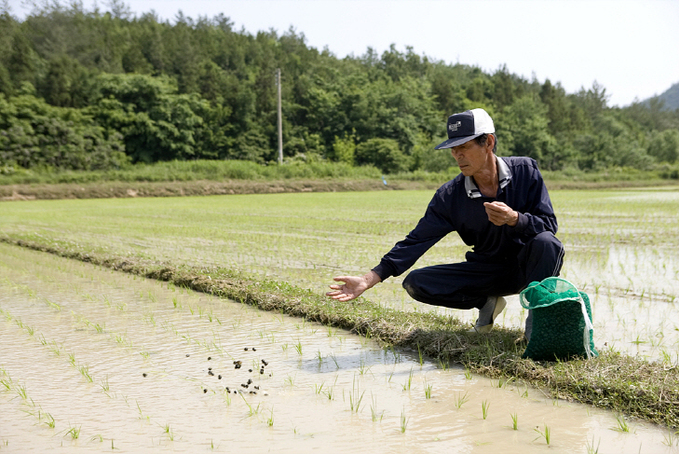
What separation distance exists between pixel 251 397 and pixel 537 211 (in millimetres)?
1736

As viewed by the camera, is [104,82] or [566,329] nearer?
[566,329]

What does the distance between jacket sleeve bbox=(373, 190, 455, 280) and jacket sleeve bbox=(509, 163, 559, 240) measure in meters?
0.39

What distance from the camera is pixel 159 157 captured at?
41531mm

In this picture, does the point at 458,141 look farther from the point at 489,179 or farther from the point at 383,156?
the point at 383,156

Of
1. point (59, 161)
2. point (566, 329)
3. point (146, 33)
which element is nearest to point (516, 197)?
point (566, 329)

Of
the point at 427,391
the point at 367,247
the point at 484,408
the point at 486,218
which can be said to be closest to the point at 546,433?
the point at 484,408

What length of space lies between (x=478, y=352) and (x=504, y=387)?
37cm

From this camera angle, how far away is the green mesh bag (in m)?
2.95

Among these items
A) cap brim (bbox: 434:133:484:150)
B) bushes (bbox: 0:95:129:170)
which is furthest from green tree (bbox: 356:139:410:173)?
cap brim (bbox: 434:133:484:150)

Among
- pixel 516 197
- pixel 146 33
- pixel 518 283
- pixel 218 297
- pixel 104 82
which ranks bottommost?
pixel 218 297

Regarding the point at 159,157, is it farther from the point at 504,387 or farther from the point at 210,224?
the point at 504,387

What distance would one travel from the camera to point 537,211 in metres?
3.29

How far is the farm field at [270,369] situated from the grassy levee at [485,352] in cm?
10

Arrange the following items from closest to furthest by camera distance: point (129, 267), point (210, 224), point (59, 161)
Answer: point (129, 267), point (210, 224), point (59, 161)
